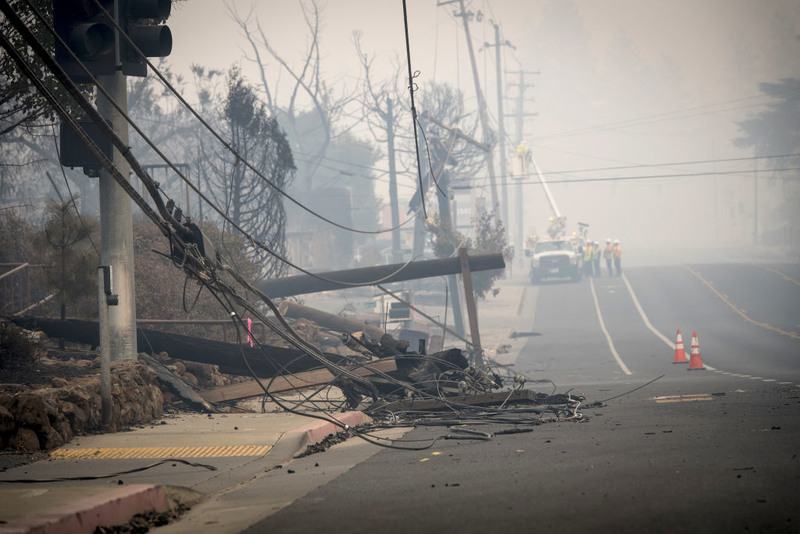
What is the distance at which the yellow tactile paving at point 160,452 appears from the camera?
A: 789 centimetres

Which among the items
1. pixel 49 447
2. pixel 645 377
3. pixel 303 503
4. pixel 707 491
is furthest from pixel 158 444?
pixel 645 377

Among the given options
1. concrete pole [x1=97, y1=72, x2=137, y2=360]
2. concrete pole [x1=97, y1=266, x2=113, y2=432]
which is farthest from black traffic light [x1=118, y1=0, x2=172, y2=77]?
concrete pole [x1=97, y1=266, x2=113, y2=432]

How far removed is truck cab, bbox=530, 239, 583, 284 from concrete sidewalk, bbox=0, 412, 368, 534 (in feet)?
147

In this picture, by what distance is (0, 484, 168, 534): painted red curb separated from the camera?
4543mm

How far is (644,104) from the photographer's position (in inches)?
6575

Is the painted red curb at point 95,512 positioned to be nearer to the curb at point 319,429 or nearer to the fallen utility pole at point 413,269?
the curb at point 319,429

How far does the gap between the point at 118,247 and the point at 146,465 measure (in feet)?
15.1

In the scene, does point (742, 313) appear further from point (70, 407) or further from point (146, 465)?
point (146, 465)

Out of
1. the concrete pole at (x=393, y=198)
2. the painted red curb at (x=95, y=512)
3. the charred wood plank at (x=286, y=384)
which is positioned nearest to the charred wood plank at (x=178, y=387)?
the charred wood plank at (x=286, y=384)

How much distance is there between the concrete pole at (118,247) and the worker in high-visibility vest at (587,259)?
47117 millimetres

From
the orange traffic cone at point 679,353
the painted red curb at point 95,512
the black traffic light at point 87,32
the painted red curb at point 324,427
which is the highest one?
the black traffic light at point 87,32

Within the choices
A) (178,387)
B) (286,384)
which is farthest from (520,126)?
(178,387)

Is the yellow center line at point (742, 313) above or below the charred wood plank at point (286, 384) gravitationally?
below

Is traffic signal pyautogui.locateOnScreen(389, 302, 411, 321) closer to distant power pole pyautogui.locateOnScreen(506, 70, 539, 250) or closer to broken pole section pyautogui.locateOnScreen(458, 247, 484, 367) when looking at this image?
→ broken pole section pyautogui.locateOnScreen(458, 247, 484, 367)
